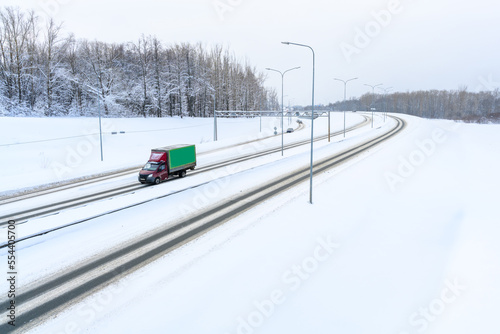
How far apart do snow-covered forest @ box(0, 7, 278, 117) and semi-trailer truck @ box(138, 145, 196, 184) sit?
32318mm

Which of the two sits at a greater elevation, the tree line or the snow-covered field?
the tree line

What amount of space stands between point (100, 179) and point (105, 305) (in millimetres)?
20507

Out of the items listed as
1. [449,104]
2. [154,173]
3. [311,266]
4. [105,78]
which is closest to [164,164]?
[154,173]

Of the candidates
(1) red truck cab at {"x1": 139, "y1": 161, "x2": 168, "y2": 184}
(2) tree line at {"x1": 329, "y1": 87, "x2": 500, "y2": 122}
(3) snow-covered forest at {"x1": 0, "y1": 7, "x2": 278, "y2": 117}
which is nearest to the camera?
(1) red truck cab at {"x1": 139, "y1": 161, "x2": 168, "y2": 184}

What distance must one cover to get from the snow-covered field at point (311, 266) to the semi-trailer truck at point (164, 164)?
1.97 meters

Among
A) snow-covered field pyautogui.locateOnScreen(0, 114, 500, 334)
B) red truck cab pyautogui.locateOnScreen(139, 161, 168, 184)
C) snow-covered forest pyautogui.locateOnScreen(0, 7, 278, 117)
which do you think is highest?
snow-covered forest pyautogui.locateOnScreen(0, 7, 278, 117)

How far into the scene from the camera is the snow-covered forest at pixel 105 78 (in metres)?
48.5

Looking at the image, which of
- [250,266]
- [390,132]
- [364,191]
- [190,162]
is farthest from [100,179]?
[390,132]

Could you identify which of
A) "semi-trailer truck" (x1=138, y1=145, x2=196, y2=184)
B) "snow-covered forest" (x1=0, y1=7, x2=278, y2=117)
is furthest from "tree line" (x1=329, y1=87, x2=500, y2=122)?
"semi-trailer truck" (x1=138, y1=145, x2=196, y2=184)

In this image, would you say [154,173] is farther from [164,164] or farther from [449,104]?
[449,104]

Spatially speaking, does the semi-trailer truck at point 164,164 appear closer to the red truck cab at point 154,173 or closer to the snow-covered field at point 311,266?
the red truck cab at point 154,173

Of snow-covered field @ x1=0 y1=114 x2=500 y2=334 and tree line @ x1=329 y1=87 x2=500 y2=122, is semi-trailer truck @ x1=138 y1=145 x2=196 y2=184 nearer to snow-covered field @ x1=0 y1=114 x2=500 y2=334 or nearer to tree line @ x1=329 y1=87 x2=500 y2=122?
snow-covered field @ x1=0 y1=114 x2=500 y2=334

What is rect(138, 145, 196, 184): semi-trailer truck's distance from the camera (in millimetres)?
23312

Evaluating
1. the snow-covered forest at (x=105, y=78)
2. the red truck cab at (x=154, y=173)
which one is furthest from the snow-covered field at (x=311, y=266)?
the snow-covered forest at (x=105, y=78)
